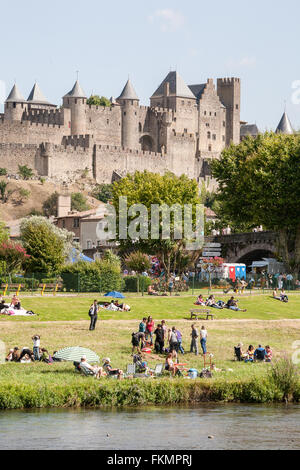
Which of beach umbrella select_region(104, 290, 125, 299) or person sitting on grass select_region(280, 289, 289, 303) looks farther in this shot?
person sitting on grass select_region(280, 289, 289, 303)

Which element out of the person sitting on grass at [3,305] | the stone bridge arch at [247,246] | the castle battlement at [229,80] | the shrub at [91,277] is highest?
the castle battlement at [229,80]

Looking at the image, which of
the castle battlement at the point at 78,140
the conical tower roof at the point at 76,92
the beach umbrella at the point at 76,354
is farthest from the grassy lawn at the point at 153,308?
the conical tower roof at the point at 76,92

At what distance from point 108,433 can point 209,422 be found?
324cm

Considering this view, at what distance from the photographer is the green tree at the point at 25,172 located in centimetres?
13012

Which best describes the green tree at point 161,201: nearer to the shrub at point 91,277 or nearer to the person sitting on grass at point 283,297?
the shrub at point 91,277

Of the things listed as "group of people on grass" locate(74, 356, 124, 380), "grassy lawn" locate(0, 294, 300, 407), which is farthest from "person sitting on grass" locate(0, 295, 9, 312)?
"group of people on grass" locate(74, 356, 124, 380)

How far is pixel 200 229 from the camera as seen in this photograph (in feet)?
260

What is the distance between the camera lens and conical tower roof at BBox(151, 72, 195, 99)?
161875 millimetres

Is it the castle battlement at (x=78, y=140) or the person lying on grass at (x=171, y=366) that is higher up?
the castle battlement at (x=78, y=140)

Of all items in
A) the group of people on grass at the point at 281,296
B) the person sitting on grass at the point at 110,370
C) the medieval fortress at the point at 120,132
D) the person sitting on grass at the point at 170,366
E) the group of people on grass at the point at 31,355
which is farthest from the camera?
the medieval fortress at the point at 120,132

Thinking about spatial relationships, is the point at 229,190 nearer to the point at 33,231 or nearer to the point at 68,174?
the point at 33,231

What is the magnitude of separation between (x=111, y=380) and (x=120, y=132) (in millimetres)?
116696

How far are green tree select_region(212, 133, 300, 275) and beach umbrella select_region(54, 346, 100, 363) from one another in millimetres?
35961

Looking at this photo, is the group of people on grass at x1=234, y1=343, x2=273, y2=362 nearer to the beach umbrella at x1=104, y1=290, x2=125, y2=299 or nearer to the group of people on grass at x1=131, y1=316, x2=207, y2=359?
the group of people on grass at x1=131, y1=316, x2=207, y2=359
